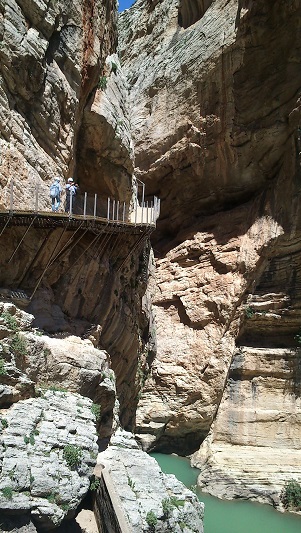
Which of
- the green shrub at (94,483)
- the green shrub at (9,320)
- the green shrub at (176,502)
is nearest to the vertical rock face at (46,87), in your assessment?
the green shrub at (9,320)

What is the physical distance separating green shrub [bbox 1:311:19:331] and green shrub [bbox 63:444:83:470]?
244 cm

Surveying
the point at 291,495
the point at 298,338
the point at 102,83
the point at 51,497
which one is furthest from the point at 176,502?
the point at 102,83

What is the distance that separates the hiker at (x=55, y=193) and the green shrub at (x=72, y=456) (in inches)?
195

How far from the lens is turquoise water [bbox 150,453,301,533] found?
13.4 meters

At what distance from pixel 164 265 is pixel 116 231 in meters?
8.74

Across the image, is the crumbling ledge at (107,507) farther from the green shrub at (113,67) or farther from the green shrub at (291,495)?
the green shrub at (113,67)

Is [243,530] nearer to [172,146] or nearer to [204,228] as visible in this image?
[204,228]

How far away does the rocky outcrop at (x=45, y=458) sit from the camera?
296 inches

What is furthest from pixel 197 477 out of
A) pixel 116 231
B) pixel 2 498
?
pixel 2 498

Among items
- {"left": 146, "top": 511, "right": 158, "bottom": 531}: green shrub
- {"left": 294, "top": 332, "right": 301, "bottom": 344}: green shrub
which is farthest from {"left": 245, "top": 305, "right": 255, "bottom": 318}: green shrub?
{"left": 146, "top": 511, "right": 158, "bottom": 531}: green shrub

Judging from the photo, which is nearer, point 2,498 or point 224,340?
point 2,498

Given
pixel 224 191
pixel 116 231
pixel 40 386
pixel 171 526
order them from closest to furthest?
pixel 171 526 → pixel 40 386 → pixel 116 231 → pixel 224 191

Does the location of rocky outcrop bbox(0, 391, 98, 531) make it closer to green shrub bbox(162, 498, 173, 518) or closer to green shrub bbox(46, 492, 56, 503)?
green shrub bbox(46, 492, 56, 503)

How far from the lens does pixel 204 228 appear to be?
20.3 meters
